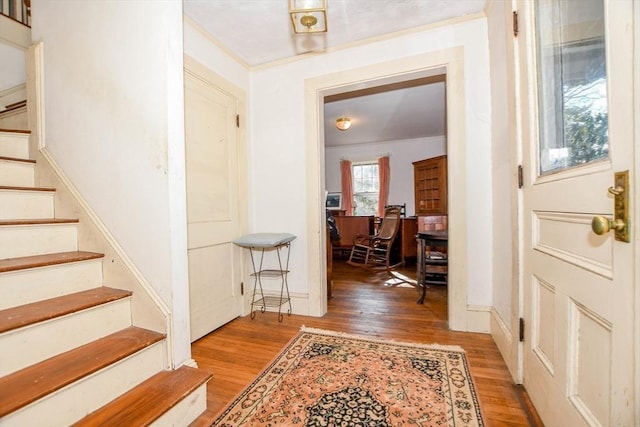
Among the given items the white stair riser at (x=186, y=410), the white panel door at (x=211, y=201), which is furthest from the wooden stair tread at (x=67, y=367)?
the white panel door at (x=211, y=201)

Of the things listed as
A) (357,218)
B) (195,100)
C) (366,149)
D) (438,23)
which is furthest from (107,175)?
(366,149)

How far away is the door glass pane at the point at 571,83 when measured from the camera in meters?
0.85

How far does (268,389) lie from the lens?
58.0 inches

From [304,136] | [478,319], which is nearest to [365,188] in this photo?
[304,136]

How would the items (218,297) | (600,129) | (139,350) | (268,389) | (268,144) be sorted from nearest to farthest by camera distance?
(600,129) → (139,350) → (268,389) → (218,297) → (268,144)

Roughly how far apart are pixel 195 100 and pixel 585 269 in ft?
8.26

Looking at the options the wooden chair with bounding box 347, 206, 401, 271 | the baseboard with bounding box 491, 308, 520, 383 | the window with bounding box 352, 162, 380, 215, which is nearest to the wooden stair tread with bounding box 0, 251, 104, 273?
the baseboard with bounding box 491, 308, 520, 383

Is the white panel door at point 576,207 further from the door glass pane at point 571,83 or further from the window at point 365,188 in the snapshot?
the window at point 365,188

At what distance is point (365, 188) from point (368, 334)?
509 cm

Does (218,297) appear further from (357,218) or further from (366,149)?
(366,149)

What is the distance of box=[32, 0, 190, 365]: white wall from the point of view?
1390mm

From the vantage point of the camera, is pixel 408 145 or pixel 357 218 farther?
pixel 408 145

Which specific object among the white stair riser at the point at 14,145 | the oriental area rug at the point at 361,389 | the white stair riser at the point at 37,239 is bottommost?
the oriental area rug at the point at 361,389

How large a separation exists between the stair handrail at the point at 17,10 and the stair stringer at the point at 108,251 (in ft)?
7.39
